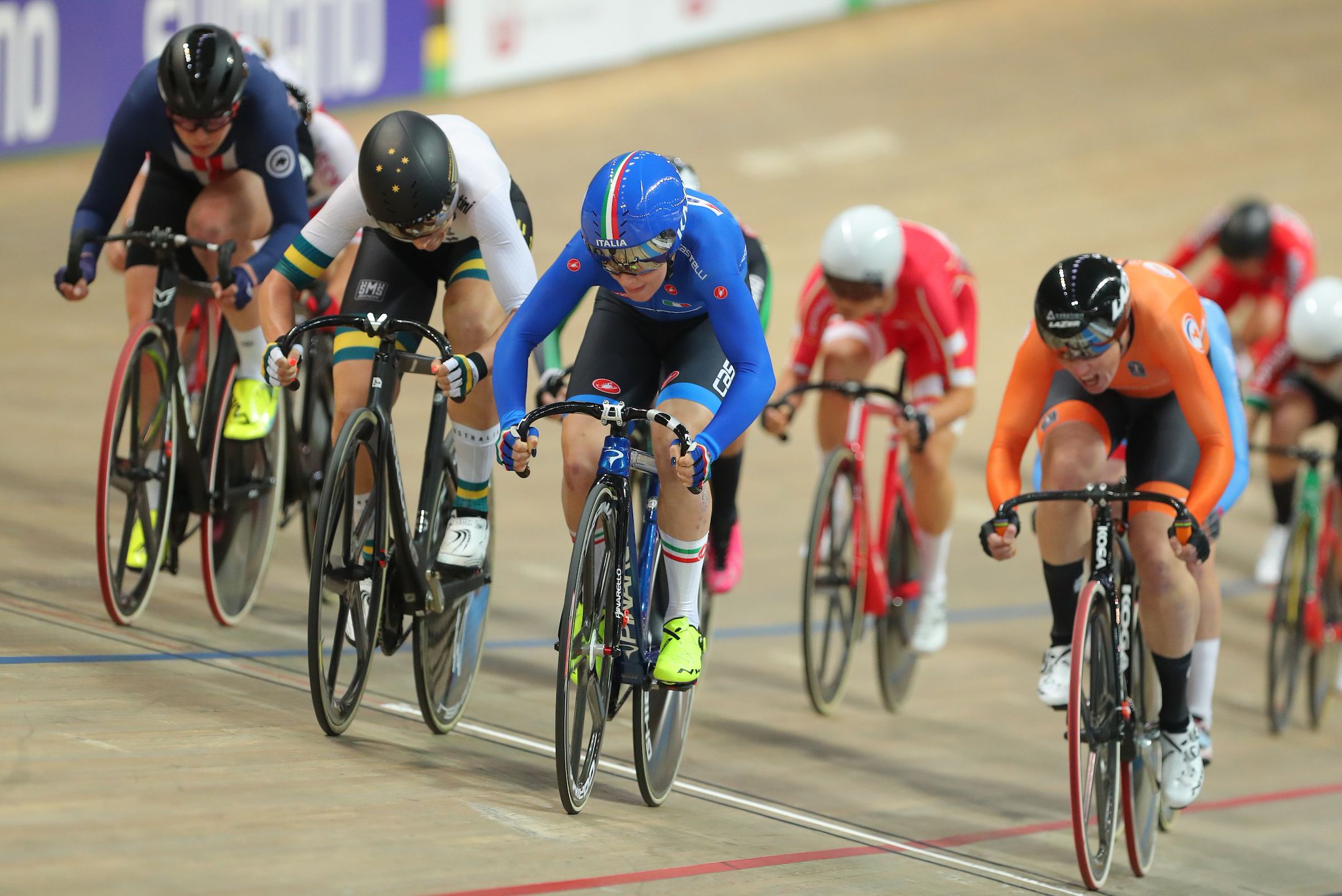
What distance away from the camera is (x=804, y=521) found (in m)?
7.37

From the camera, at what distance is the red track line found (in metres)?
2.80

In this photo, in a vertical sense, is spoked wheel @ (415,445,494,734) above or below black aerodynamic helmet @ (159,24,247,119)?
below

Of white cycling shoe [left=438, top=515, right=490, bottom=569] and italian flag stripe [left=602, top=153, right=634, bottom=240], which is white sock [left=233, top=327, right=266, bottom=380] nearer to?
white cycling shoe [left=438, top=515, right=490, bottom=569]

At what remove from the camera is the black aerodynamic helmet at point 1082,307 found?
11.6 feet

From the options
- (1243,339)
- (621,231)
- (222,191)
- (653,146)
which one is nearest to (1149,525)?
(621,231)

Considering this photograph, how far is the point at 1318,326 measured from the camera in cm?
596

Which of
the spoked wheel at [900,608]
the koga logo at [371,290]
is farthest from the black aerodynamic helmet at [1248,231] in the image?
the koga logo at [371,290]

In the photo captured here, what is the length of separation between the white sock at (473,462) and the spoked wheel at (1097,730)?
1.43 metres

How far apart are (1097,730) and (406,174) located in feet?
6.58

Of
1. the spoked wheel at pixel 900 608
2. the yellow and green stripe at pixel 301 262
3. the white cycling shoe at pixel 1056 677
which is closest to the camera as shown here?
the yellow and green stripe at pixel 301 262

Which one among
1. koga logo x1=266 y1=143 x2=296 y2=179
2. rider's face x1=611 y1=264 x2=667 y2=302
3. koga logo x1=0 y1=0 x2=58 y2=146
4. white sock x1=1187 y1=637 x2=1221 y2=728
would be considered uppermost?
koga logo x1=0 y1=0 x2=58 y2=146

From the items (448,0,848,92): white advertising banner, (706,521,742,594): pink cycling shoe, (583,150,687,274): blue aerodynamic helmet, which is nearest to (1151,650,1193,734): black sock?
(706,521,742,594): pink cycling shoe

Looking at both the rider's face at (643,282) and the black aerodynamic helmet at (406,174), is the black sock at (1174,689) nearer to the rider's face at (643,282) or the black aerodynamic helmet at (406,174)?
the rider's face at (643,282)

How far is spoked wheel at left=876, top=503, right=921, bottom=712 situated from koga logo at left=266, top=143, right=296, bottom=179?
2.36 m
